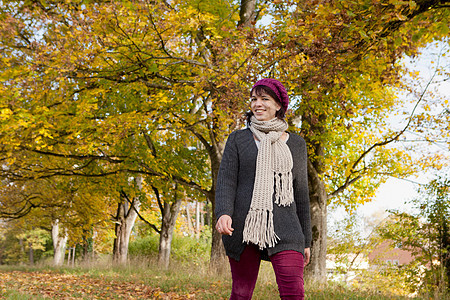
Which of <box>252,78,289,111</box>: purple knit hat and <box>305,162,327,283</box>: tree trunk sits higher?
<box>252,78,289,111</box>: purple knit hat

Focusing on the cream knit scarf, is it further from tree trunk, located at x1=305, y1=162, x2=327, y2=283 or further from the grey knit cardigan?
tree trunk, located at x1=305, y1=162, x2=327, y2=283

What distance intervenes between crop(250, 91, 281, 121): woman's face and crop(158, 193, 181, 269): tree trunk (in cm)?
1188

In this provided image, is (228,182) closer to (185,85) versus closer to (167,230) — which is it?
(185,85)

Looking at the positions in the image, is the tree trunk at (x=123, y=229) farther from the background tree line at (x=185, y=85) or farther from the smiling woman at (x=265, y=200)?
the smiling woman at (x=265, y=200)

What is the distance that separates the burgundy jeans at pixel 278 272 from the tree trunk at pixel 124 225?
1364 cm

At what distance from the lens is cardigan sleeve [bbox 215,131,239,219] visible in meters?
2.63

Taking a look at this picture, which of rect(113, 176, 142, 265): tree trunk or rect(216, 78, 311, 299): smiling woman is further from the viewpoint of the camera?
rect(113, 176, 142, 265): tree trunk

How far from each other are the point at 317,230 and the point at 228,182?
793 cm

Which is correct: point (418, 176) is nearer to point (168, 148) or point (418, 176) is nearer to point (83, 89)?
point (168, 148)

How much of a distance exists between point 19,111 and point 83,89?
1.99 m

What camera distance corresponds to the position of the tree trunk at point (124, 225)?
52.9 feet

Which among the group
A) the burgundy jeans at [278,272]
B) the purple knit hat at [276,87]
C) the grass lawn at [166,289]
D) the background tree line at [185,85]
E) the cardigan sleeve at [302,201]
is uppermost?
the background tree line at [185,85]

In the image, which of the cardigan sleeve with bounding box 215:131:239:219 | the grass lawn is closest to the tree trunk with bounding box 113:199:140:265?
the grass lawn

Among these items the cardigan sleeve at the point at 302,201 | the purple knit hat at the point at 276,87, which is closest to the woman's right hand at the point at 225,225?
the cardigan sleeve at the point at 302,201
